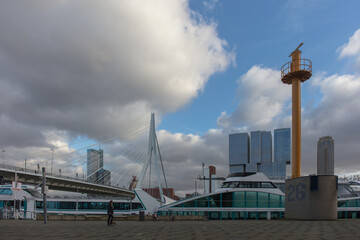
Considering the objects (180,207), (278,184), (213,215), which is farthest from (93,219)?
(278,184)

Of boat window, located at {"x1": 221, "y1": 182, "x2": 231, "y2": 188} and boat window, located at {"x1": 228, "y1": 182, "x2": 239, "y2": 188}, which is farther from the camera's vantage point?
boat window, located at {"x1": 221, "y1": 182, "x2": 231, "y2": 188}

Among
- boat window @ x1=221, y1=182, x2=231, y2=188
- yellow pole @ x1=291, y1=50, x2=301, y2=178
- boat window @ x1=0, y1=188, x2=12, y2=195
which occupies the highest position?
yellow pole @ x1=291, y1=50, x2=301, y2=178

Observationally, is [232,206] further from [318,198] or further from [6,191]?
[6,191]

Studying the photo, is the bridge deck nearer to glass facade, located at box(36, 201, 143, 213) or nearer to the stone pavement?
glass facade, located at box(36, 201, 143, 213)

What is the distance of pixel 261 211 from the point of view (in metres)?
43.8

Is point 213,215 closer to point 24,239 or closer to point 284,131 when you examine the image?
point 24,239

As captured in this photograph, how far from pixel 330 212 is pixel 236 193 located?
758 inches

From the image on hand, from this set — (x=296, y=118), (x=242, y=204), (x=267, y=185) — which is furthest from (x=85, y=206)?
(x=296, y=118)

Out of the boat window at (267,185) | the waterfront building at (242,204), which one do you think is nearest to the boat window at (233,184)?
the waterfront building at (242,204)

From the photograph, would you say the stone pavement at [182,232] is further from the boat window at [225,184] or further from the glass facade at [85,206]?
the glass facade at [85,206]

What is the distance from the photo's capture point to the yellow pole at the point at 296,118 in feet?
139

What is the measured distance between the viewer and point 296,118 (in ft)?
142

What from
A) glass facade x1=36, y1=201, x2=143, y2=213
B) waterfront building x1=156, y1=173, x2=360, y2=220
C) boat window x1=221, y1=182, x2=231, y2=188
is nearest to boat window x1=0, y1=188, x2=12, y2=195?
glass facade x1=36, y1=201, x2=143, y2=213

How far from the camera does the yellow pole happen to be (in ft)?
139
